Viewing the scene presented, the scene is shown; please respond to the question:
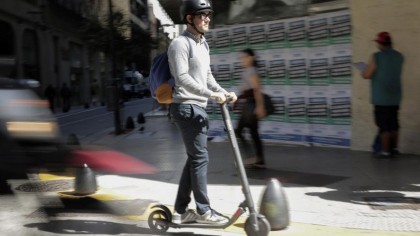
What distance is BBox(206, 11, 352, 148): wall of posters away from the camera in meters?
9.15

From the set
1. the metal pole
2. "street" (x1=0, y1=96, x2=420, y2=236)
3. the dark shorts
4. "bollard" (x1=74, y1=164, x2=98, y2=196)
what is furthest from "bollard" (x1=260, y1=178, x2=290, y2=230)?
the metal pole

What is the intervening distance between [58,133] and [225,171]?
406 cm

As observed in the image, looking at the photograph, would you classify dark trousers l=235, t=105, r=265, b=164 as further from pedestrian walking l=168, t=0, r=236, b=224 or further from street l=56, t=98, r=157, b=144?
street l=56, t=98, r=157, b=144

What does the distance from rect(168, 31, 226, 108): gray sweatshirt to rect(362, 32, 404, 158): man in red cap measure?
13.3 feet

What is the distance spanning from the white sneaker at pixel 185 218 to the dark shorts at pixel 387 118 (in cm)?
428

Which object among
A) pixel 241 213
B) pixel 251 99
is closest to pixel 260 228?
pixel 241 213

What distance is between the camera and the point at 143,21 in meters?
24.3

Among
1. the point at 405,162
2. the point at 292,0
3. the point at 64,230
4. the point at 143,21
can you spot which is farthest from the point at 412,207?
the point at 143,21

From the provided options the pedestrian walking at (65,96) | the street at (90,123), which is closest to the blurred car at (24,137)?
the street at (90,123)

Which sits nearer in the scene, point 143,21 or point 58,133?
point 58,133

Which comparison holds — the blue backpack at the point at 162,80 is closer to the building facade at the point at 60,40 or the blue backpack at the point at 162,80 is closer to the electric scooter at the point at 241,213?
the electric scooter at the point at 241,213

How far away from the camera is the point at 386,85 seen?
789 cm

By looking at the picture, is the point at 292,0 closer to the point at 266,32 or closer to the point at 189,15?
the point at 266,32

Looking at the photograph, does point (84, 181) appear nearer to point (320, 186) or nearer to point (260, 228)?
point (260, 228)
